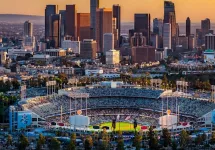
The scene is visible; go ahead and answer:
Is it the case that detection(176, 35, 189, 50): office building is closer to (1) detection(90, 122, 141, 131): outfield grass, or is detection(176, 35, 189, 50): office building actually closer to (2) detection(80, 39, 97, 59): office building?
(2) detection(80, 39, 97, 59): office building

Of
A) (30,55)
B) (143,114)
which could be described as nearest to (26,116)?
(143,114)

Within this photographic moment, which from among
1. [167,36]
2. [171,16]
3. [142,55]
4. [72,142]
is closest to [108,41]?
[142,55]

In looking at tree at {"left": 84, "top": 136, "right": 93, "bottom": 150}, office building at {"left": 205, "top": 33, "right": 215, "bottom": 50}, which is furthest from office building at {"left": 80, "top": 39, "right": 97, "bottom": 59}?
tree at {"left": 84, "top": 136, "right": 93, "bottom": 150}

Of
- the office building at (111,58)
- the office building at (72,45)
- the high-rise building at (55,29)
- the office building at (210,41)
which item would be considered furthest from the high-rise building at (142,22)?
the office building at (111,58)

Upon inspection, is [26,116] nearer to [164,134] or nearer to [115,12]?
[164,134]

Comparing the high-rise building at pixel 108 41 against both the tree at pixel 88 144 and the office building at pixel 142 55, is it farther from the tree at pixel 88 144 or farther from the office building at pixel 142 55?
the tree at pixel 88 144

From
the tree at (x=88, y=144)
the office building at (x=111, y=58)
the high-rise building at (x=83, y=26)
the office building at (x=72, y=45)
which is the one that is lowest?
the tree at (x=88, y=144)
